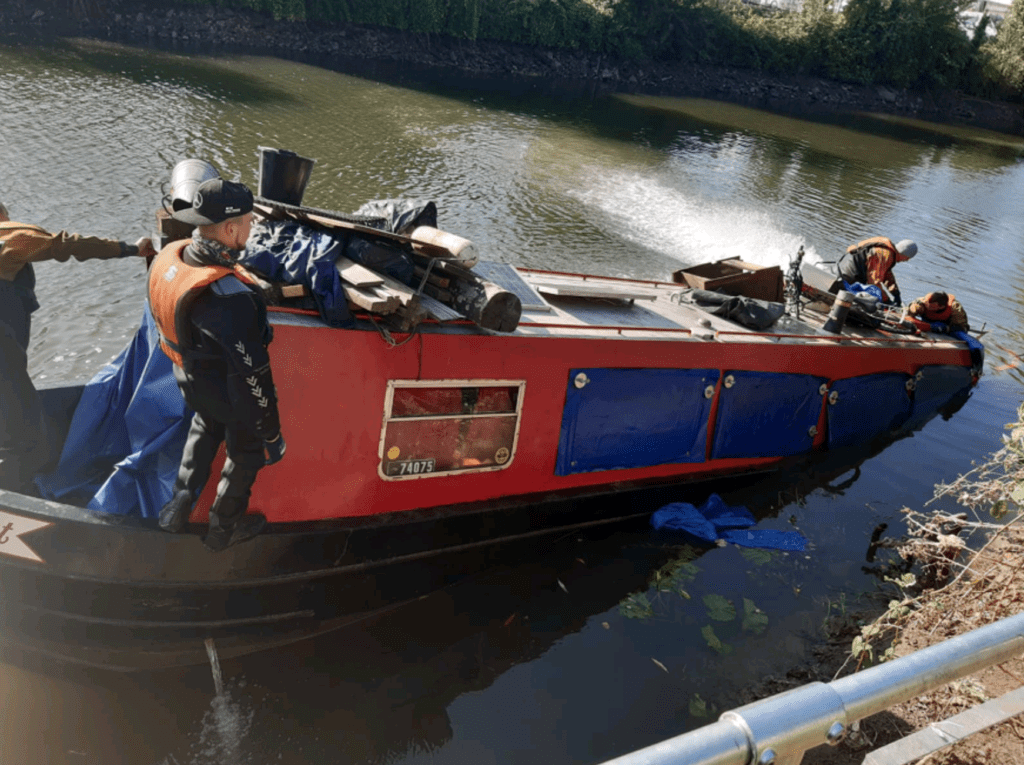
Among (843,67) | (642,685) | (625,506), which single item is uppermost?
(843,67)

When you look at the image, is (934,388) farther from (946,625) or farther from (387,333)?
(387,333)

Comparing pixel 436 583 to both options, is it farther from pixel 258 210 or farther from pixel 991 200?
pixel 991 200

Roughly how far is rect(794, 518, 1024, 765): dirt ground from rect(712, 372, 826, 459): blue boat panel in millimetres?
1745

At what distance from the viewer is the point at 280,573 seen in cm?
472

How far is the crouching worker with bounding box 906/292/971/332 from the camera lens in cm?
945

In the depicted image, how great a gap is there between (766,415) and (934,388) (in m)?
3.54

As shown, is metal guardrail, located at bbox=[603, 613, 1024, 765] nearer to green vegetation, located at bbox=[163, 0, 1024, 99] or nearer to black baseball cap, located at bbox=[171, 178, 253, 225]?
black baseball cap, located at bbox=[171, 178, 253, 225]

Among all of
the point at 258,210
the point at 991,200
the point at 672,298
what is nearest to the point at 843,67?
the point at 991,200

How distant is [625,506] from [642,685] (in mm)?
1693

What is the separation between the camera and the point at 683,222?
16.3m

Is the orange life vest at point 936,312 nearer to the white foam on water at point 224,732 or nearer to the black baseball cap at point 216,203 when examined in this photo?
the black baseball cap at point 216,203

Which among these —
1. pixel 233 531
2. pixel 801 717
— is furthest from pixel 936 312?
pixel 801 717

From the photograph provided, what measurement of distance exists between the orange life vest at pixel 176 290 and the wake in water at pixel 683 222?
11.2 metres

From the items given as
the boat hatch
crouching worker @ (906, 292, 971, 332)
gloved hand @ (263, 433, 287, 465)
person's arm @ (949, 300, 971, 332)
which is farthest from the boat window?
person's arm @ (949, 300, 971, 332)
